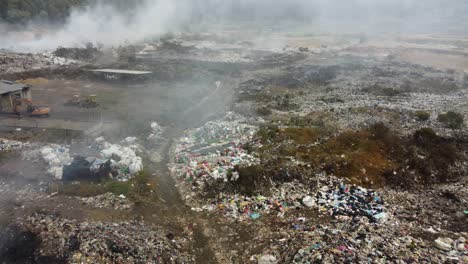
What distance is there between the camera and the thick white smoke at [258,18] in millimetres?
47906

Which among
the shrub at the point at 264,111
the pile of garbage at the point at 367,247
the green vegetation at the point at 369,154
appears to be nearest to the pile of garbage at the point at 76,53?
the shrub at the point at 264,111

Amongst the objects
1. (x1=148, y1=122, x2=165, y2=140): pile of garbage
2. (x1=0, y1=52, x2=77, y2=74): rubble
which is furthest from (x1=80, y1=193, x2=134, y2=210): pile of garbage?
(x1=0, y1=52, x2=77, y2=74): rubble

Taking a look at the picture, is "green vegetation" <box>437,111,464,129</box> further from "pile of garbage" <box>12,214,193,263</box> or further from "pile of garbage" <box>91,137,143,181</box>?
"pile of garbage" <box>91,137,143,181</box>

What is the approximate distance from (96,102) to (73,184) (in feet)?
32.0

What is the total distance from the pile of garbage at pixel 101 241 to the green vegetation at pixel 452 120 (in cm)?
1493

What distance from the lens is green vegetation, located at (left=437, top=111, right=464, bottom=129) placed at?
16.2 metres

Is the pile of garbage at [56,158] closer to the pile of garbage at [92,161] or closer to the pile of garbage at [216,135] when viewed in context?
the pile of garbage at [92,161]

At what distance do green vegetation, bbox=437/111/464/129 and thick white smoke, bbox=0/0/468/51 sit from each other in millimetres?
36878

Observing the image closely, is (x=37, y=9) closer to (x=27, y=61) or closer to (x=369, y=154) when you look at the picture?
(x=27, y=61)

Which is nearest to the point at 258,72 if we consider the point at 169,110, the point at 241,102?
the point at 241,102

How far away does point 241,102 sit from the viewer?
20734mm

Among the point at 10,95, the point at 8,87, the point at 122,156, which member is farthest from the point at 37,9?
the point at 122,156

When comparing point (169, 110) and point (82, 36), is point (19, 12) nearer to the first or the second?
point (82, 36)

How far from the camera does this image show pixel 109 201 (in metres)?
9.91
